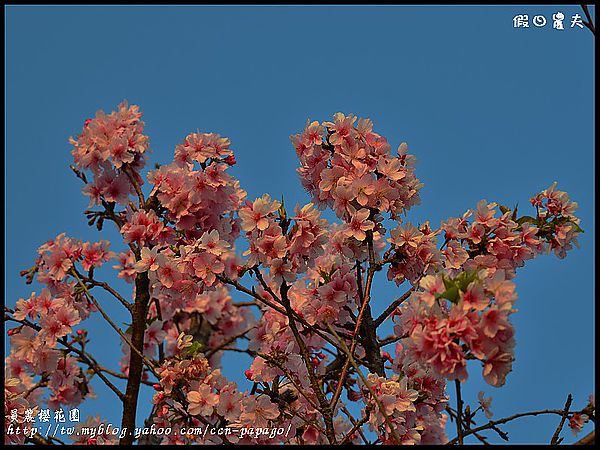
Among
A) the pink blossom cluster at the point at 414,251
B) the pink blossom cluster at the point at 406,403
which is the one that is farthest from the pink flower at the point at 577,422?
the pink blossom cluster at the point at 414,251

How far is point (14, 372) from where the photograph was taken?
4.11 metres

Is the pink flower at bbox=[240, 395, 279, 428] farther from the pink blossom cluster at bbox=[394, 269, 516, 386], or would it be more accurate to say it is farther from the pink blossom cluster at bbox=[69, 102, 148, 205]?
the pink blossom cluster at bbox=[69, 102, 148, 205]

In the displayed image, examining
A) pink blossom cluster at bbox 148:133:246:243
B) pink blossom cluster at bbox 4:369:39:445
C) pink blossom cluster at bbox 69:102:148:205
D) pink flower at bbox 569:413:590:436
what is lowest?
pink flower at bbox 569:413:590:436

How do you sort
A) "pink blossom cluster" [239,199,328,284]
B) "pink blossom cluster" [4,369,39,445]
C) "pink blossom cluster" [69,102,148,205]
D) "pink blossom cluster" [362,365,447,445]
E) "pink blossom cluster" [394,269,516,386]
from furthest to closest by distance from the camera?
"pink blossom cluster" [69,102,148,205] → "pink blossom cluster" [4,369,39,445] → "pink blossom cluster" [239,199,328,284] → "pink blossom cluster" [362,365,447,445] → "pink blossom cluster" [394,269,516,386]

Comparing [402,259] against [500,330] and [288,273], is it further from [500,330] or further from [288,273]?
[500,330]

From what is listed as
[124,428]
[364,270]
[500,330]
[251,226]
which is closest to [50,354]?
[124,428]

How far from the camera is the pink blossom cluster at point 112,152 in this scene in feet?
12.0

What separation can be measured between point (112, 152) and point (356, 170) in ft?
5.51

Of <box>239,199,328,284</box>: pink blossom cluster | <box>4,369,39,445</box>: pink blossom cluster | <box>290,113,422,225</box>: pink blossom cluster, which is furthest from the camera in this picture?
<box>4,369,39,445</box>: pink blossom cluster

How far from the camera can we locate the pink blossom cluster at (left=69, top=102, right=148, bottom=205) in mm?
3662

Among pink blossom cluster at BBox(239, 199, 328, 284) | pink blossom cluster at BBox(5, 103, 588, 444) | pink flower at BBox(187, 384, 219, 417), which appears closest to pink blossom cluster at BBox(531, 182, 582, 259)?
pink blossom cluster at BBox(5, 103, 588, 444)

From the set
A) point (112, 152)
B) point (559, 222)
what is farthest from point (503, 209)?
point (112, 152)

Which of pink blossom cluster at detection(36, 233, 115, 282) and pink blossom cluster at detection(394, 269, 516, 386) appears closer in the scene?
pink blossom cluster at detection(394, 269, 516, 386)

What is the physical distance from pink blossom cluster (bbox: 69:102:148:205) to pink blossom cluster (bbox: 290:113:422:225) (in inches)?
50.6
